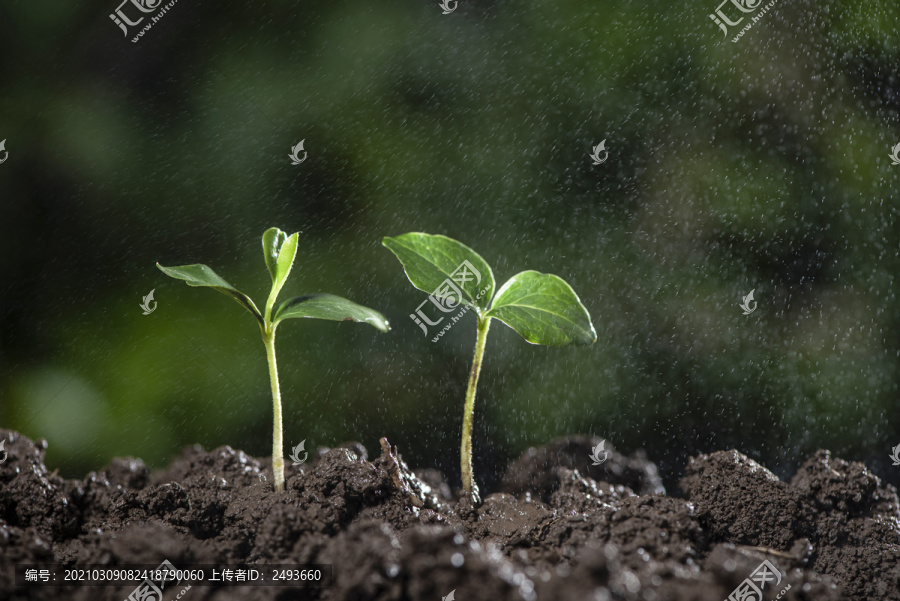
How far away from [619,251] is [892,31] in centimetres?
62

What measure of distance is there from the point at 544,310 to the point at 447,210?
0.59 m

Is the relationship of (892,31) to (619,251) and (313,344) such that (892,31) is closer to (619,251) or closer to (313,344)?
(619,251)

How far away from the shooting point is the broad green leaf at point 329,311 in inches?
24.0

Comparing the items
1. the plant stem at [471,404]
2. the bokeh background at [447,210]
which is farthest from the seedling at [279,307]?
the bokeh background at [447,210]

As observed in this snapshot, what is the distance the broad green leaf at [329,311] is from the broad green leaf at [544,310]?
14 centimetres

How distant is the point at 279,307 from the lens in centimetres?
67

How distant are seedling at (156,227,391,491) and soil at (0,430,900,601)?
78mm

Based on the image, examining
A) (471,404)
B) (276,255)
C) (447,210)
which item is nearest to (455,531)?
(471,404)

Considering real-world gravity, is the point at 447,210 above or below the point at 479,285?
Result: below

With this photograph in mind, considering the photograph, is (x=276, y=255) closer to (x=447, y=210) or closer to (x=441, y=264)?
(x=441, y=264)

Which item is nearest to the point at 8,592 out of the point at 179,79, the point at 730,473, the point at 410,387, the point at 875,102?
the point at 730,473

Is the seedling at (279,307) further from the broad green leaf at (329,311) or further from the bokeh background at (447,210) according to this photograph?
the bokeh background at (447,210)

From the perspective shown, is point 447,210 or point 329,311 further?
point 447,210

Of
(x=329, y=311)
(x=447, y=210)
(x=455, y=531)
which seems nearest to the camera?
(x=455, y=531)
